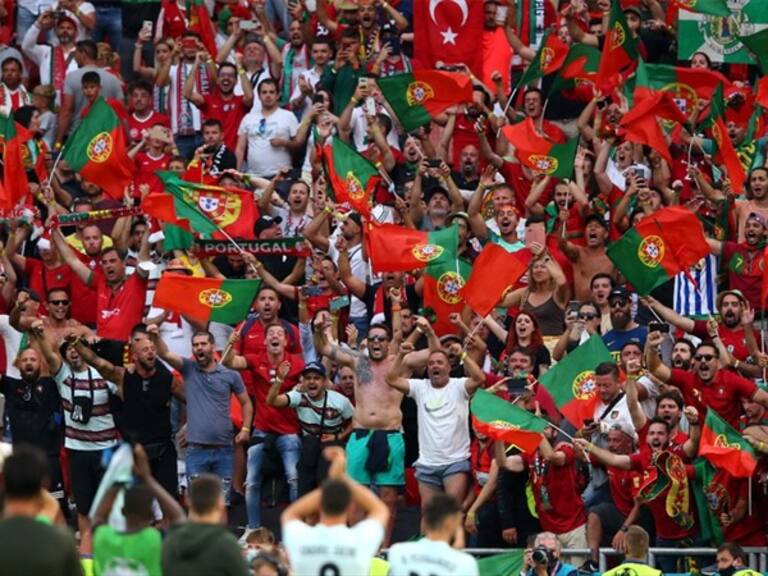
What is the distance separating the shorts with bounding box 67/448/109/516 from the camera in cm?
2116

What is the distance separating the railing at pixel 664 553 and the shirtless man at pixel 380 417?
4.53ft

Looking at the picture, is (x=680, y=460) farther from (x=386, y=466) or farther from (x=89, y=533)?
Answer: (x=89, y=533)

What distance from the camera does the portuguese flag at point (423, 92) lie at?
24.5 m

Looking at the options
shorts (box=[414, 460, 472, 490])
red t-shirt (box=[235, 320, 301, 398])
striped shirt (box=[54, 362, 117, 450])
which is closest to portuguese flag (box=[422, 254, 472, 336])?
red t-shirt (box=[235, 320, 301, 398])

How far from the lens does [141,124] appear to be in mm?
26547

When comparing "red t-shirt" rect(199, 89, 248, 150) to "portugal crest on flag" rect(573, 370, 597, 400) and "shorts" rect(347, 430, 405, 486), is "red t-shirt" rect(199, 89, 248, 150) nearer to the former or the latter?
"shorts" rect(347, 430, 405, 486)

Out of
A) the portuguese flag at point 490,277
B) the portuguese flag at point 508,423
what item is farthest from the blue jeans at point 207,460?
the portuguese flag at point 490,277

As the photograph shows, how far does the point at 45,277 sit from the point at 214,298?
2.32 meters

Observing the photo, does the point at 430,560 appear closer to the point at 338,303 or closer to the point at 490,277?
the point at 490,277

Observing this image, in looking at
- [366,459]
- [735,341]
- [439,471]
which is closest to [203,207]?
[366,459]

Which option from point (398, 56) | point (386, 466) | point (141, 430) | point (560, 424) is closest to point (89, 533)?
point (141, 430)

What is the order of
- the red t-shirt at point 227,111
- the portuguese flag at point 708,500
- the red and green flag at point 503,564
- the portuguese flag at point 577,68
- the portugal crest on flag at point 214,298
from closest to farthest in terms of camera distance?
1. the red and green flag at point 503,564
2. the portuguese flag at point 708,500
3. the portugal crest on flag at point 214,298
4. the portuguese flag at point 577,68
5. the red t-shirt at point 227,111

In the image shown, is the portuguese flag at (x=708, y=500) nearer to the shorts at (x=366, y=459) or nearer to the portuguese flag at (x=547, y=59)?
the shorts at (x=366, y=459)

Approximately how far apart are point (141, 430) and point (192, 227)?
2.74 m
